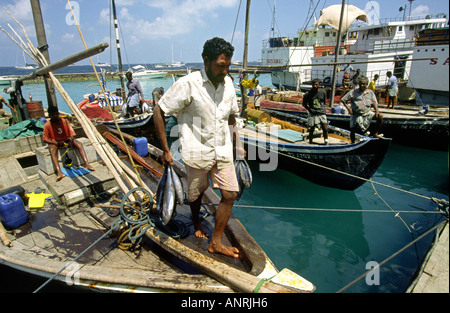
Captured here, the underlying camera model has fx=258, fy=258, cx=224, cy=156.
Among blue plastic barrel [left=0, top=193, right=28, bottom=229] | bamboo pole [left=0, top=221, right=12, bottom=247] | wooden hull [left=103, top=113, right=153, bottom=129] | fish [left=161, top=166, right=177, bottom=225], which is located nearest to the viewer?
fish [left=161, top=166, right=177, bottom=225]

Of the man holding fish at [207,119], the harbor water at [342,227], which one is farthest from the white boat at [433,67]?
the man holding fish at [207,119]

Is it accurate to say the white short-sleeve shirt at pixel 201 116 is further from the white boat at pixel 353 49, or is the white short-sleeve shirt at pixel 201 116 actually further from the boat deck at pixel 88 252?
the white boat at pixel 353 49

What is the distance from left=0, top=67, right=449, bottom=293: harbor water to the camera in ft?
15.1

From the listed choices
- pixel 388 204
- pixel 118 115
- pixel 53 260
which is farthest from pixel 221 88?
pixel 118 115

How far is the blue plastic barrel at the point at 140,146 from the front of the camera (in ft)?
22.5

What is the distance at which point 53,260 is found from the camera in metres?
3.09

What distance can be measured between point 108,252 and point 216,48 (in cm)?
280

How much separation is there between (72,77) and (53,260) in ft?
225

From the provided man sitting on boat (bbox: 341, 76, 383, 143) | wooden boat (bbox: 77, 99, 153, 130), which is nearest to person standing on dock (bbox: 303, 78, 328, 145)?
man sitting on boat (bbox: 341, 76, 383, 143)

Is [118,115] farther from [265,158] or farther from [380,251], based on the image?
[380,251]

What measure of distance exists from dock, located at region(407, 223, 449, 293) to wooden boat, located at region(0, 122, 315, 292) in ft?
2.87

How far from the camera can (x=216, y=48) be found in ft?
8.39

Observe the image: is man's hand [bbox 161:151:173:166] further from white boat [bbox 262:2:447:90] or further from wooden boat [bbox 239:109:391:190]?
white boat [bbox 262:2:447:90]

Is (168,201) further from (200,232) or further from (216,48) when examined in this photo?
(216,48)
